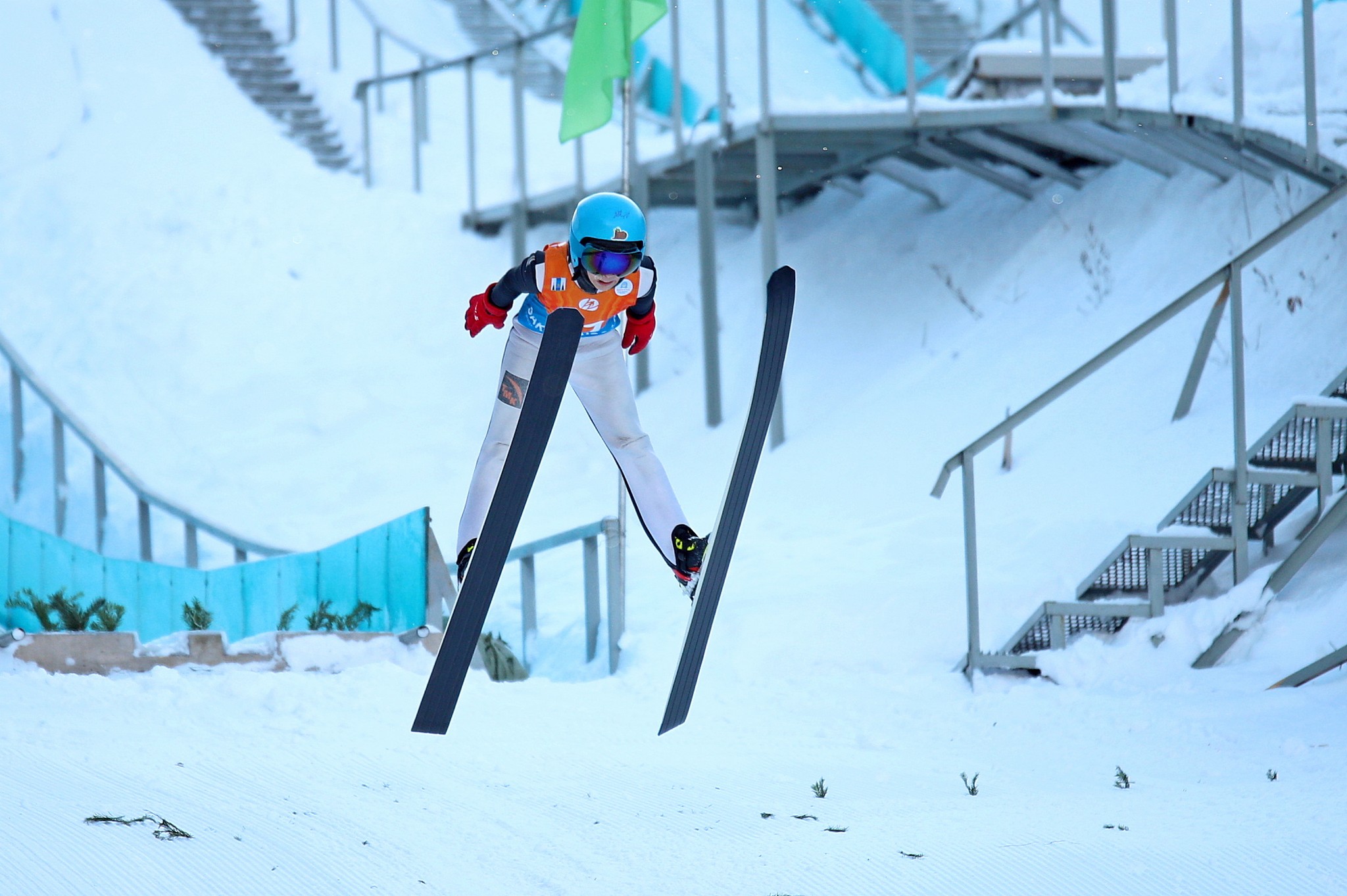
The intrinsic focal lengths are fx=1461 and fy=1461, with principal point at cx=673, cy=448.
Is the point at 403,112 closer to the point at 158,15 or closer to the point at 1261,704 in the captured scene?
the point at 158,15

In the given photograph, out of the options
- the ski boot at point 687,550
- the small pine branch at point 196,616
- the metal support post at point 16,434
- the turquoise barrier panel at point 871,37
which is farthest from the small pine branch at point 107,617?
the turquoise barrier panel at point 871,37

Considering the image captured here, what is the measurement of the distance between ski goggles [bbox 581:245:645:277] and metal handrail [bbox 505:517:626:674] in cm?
302

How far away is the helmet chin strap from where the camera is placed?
391 cm

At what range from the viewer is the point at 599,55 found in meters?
6.47

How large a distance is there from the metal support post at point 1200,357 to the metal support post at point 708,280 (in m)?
3.30

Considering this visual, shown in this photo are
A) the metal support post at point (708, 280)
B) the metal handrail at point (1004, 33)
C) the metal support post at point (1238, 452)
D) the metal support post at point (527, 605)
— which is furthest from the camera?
the metal handrail at point (1004, 33)

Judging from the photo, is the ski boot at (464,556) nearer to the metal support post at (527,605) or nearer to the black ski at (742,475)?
the black ski at (742,475)

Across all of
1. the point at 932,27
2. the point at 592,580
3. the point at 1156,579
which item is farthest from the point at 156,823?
the point at 932,27

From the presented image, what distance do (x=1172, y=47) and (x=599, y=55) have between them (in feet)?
10.9

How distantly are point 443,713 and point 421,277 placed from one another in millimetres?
9513

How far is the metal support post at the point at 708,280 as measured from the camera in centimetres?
1021

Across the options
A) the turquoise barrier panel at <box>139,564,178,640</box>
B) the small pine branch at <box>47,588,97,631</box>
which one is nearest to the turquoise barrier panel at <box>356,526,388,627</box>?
the turquoise barrier panel at <box>139,564,178,640</box>

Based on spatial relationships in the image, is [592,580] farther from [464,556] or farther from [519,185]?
[519,185]

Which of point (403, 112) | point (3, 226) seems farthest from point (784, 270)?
point (403, 112)
